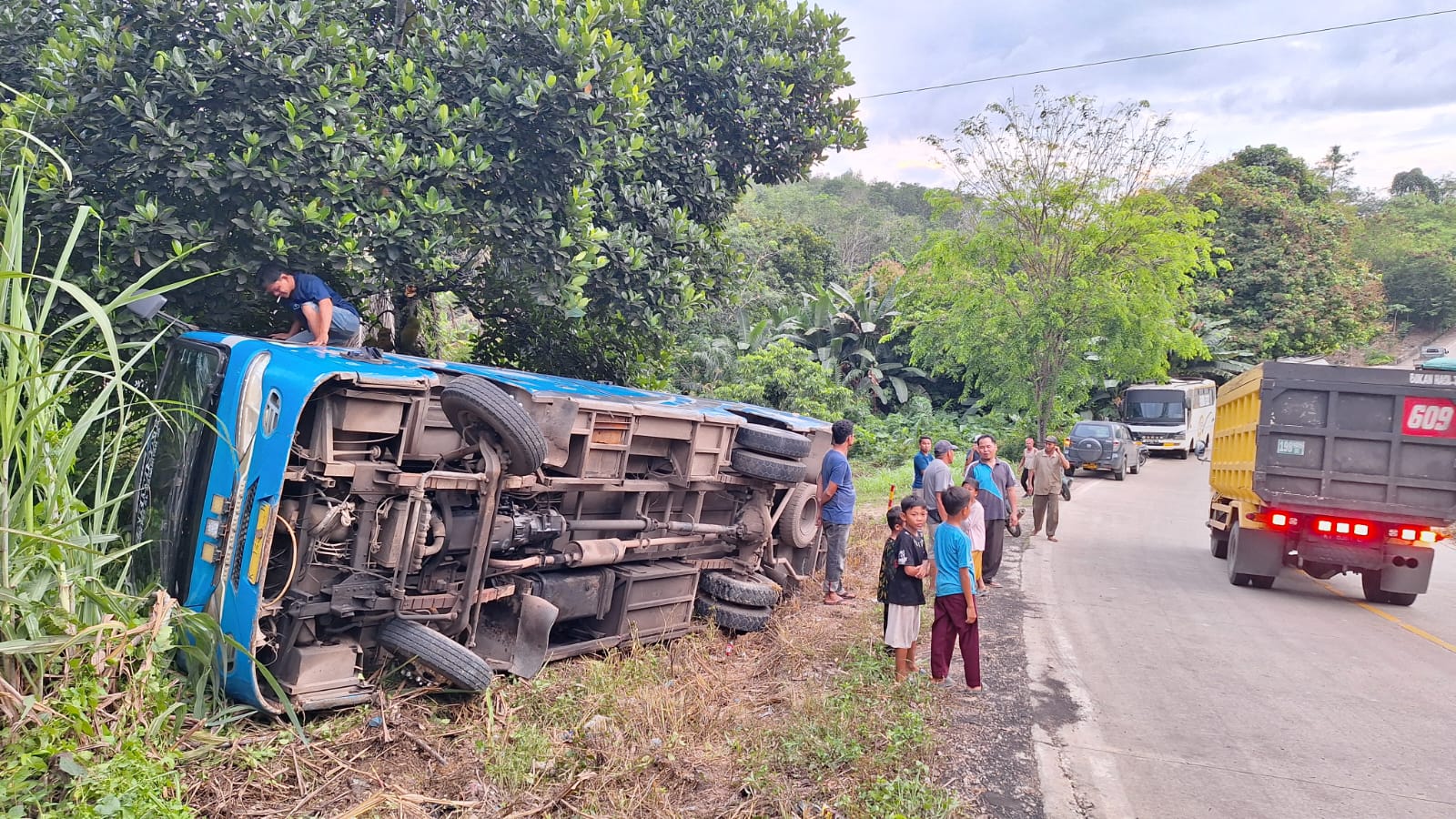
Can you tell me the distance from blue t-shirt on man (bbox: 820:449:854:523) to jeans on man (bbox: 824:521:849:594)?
8 cm

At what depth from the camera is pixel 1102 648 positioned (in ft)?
26.1

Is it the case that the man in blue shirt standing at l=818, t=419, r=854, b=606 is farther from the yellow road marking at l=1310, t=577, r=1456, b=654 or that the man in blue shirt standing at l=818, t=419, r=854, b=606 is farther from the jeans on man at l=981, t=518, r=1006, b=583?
the yellow road marking at l=1310, t=577, r=1456, b=654

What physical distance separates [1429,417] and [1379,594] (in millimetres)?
2201

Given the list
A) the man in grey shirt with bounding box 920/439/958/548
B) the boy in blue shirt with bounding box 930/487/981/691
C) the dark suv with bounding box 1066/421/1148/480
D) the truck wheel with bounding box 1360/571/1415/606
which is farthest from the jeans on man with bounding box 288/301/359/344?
the dark suv with bounding box 1066/421/1148/480

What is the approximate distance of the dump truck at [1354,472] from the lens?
973 centimetres

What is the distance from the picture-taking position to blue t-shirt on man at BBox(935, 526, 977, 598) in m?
6.37

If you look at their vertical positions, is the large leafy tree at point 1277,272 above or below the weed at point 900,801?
A: above

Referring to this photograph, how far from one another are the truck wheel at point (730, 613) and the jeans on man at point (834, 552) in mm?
1487

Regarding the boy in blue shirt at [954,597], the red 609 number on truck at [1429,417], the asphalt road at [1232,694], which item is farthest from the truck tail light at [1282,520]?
the boy in blue shirt at [954,597]

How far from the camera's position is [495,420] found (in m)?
5.32

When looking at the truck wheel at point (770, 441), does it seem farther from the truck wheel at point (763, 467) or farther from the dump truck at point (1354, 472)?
the dump truck at point (1354, 472)

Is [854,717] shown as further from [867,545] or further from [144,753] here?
[867,545]

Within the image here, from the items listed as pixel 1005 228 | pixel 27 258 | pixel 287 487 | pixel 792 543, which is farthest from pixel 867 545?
pixel 1005 228

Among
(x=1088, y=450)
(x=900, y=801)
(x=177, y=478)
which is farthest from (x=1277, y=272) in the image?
(x=177, y=478)
